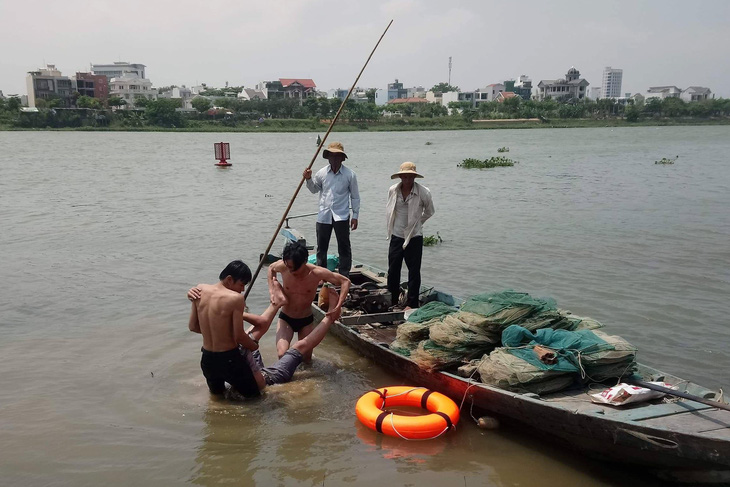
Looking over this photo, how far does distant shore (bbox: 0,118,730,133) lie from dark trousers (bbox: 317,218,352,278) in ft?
214

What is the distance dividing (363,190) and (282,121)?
55.8 meters

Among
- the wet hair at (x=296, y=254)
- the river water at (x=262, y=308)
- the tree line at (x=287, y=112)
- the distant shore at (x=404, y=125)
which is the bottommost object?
the river water at (x=262, y=308)

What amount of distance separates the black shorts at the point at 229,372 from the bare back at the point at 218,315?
0.09 meters

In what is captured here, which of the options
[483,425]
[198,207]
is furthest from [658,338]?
[198,207]

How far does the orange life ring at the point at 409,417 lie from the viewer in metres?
5.28

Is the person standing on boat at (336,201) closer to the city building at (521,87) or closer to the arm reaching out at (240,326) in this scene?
the arm reaching out at (240,326)

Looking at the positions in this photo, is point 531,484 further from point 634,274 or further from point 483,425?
point 634,274

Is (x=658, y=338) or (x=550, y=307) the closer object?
(x=550, y=307)

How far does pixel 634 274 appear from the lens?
1120cm

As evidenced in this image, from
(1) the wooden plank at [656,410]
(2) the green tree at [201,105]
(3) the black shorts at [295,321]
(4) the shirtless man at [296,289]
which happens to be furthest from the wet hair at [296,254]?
(2) the green tree at [201,105]

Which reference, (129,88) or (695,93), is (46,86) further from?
(695,93)

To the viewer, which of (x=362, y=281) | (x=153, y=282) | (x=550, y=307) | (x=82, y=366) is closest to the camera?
(x=550, y=307)

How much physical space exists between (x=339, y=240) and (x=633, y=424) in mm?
5253

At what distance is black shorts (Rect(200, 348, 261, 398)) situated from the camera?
5570mm
